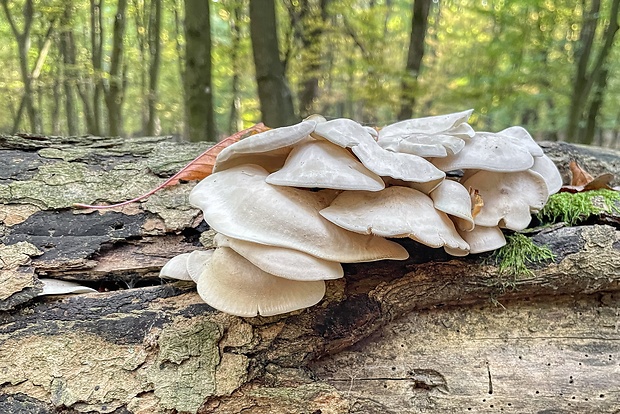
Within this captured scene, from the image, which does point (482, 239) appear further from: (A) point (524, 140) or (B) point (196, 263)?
(B) point (196, 263)

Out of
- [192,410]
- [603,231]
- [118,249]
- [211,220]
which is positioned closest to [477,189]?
[603,231]

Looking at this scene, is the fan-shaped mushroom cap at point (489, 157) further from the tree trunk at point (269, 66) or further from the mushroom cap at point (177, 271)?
the tree trunk at point (269, 66)

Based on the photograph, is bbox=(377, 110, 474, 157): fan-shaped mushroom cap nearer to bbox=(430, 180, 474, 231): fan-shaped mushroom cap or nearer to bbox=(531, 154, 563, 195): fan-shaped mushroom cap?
bbox=(430, 180, 474, 231): fan-shaped mushroom cap

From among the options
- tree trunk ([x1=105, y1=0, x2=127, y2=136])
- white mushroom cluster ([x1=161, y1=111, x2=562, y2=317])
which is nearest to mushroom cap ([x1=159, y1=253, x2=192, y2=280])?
white mushroom cluster ([x1=161, y1=111, x2=562, y2=317])

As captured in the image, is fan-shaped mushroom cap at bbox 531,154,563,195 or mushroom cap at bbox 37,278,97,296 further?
fan-shaped mushroom cap at bbox 531,154,563,195

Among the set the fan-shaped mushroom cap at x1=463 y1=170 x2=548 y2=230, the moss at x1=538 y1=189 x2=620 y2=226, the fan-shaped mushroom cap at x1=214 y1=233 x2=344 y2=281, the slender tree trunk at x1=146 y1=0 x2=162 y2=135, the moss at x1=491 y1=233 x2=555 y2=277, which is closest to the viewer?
the fan-shaped mushroom cap at x1=214 y1=233 x2=344 y2=281

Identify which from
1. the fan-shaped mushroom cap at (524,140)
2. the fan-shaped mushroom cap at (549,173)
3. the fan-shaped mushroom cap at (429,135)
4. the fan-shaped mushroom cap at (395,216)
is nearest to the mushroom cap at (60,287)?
the fan-shaped mushroom cap at (395,216)

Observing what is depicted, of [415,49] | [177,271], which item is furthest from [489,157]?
[415,49]
